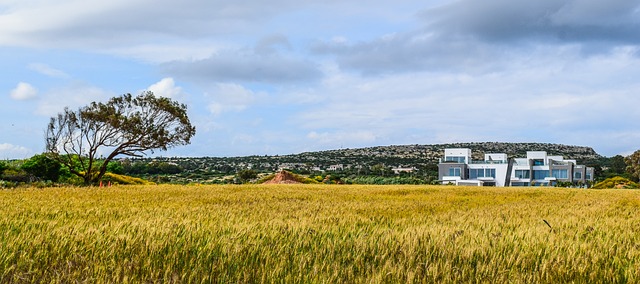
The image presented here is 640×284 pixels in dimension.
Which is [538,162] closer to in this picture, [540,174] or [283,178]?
[540,174]

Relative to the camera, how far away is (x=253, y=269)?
5211 millimetres

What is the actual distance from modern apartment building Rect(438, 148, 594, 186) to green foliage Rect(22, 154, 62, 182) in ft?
191

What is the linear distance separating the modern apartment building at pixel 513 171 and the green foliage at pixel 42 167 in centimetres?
5809

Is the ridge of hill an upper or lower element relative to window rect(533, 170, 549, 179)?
upper

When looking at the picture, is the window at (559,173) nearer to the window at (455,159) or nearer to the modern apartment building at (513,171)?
the modern apartment building at (513,171)

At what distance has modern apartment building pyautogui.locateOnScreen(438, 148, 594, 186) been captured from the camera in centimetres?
9006

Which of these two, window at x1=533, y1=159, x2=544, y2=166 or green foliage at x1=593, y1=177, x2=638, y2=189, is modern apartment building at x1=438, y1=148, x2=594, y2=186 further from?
green foliage at x1=593, y1=177, x2=638, y2=189

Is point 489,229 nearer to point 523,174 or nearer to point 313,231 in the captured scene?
point 313,231

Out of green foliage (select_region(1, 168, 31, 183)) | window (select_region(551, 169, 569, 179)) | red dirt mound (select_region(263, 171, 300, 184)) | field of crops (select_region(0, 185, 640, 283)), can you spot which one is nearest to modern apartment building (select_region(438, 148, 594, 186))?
window (select_region(551, 169, 569, 179))

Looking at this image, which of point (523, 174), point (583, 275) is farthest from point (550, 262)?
point (523, 174)

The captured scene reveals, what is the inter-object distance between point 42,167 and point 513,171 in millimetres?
69814

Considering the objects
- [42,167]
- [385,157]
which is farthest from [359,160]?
[42,167]

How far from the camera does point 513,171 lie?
3588 inches

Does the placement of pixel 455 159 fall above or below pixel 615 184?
above
